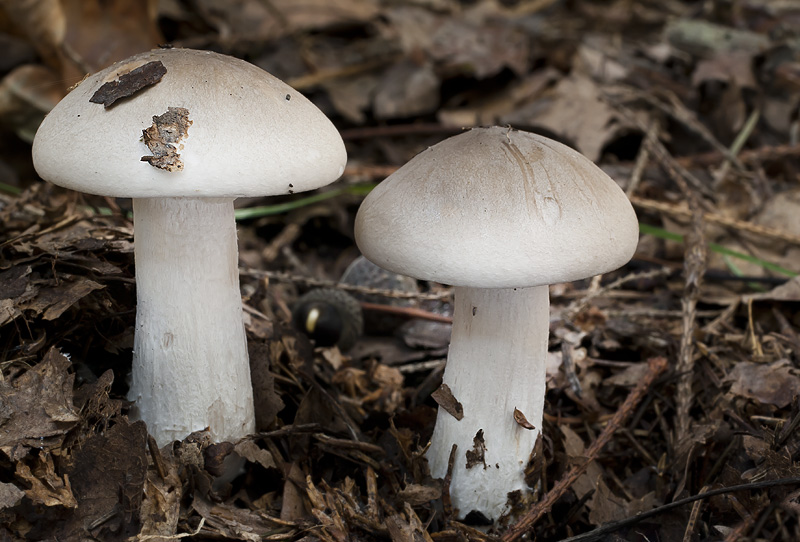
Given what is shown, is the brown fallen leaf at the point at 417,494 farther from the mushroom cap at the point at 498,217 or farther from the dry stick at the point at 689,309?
the dry stick at the point at 689,309

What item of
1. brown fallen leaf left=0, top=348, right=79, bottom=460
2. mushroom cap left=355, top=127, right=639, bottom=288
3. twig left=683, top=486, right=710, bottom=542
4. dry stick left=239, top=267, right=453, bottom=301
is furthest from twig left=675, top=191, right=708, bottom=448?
brown fallen leaf left=0, top=348, right=79, bottom=460

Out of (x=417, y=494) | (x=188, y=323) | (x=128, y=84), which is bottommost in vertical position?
(x=417, y=494)

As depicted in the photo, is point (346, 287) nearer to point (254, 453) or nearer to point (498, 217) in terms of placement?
point (254, 453)

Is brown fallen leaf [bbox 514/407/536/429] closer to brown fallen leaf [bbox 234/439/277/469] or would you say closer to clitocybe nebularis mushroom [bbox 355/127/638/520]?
clitocybe nebularis mushroom [bbox 355/127/638/520]

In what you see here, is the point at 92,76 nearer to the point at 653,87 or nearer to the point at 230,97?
the point at 230,97

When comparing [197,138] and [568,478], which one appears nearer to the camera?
[197,138]

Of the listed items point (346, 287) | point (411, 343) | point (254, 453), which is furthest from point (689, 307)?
point (254, 453)

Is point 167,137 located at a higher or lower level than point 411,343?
higher
